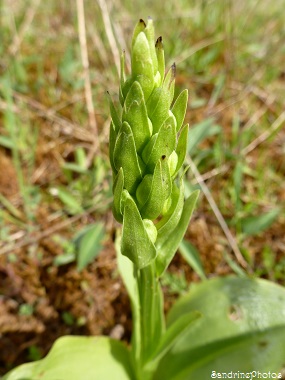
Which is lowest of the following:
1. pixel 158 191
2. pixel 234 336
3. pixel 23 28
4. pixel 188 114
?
pixel 234 336

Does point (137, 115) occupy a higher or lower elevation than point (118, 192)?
higher

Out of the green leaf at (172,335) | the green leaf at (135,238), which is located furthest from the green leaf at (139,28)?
the green leaf at (172,335)

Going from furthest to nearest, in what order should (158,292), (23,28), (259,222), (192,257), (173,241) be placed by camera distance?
(23,28) < (259,222) < (192,257) < (158,292) < (173,241)

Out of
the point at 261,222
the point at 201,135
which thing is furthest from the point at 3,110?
the point at 261,222

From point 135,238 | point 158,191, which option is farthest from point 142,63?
point 135,238

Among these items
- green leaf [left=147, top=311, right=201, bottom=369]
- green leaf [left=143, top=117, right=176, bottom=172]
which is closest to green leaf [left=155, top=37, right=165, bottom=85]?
green leaf [left=143, top=117, right=176, bottom=172]

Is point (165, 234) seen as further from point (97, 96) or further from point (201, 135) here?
point (97, 96)

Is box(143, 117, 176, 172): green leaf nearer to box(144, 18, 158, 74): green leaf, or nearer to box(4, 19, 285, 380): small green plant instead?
box(4, 19, 285, 380): small green plant

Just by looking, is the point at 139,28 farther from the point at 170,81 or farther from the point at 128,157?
the point at 128,157
